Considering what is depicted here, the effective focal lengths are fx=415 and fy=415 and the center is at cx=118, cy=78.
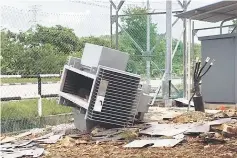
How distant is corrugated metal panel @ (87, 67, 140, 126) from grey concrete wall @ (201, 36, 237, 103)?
4428 millimetres

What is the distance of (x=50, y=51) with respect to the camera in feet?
30.9

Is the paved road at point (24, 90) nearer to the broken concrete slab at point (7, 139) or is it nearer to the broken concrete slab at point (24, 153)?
the broken concrete slab at point (7, 139)

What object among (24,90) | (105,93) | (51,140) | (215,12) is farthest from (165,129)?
(215,12)

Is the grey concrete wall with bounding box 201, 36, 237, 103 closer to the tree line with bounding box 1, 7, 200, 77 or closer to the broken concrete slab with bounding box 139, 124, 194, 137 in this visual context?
the tree line with bounding box 1, 7, 200, 77

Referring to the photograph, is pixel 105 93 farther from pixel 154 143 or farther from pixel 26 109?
pixel 26 109

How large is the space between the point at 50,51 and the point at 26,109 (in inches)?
74.6

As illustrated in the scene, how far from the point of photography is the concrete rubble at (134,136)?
5.54m

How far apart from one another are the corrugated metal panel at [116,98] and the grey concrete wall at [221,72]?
14.5 ft

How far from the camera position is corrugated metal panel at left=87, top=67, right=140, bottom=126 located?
263 inches

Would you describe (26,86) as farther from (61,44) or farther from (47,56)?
(61,44)

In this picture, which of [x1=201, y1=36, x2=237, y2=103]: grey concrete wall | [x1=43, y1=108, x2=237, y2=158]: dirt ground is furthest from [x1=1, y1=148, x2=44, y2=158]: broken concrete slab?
[x1=201, y1=36, x2=237, y2=103]: grey concrete wall

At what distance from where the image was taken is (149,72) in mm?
11422

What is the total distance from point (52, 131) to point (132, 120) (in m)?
1.43

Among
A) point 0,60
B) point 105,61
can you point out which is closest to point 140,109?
point 105,61
